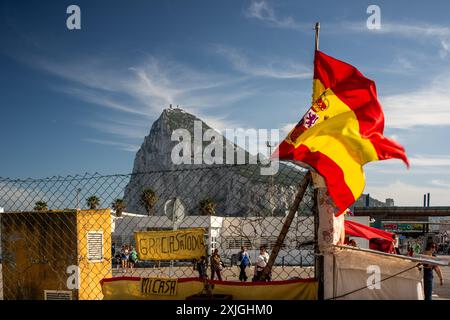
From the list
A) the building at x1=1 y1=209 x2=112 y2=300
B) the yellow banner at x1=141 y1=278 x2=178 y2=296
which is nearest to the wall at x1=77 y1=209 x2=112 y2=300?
the building at x1=1 y1=209 x2=112 y2=300

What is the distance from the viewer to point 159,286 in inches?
204

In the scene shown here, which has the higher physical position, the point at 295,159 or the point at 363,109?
the point at 363,109

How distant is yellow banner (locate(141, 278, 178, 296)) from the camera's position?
509cm

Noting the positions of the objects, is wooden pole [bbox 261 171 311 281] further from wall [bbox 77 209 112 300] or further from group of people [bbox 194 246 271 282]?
wall [bbox 77 209 112 300]

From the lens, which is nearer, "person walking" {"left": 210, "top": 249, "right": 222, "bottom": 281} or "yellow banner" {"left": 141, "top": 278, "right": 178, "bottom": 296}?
"yellow banner" {"left": 141, "top": 278, "right": 178, "bottom": 296}

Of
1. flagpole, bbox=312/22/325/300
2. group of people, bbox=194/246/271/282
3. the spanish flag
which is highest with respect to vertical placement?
the spanish flag

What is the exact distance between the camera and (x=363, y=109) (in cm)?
453

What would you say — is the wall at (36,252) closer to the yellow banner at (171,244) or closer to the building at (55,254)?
the building at (55,254)

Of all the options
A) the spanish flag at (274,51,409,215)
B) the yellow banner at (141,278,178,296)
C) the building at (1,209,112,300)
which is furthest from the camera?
the building at (1,209,112,300)

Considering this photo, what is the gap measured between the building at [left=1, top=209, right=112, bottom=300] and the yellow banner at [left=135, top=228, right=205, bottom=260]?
132 cm

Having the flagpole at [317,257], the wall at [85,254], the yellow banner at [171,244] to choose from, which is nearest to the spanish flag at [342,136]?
the flagpole at [317,257]
